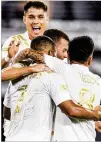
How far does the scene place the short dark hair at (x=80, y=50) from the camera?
4.45 feet

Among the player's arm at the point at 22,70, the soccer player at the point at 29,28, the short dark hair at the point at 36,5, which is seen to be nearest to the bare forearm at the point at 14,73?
the player's arm at the point at 22,70

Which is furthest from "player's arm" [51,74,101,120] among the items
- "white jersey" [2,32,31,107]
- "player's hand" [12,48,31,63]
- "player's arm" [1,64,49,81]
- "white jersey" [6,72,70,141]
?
"white jersey" [2,32,31,107]

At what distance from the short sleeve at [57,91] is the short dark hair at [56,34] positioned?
307 mm

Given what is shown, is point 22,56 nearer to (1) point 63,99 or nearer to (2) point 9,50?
(2) point 9,50

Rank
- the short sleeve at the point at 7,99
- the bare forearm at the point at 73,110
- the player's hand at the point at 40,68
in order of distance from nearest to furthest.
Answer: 1. the bare forearm at the point at 73,110
2. the player's hand at the point at 40,68
3. the short sleeve at the point at 7,99

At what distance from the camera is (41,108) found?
129cm

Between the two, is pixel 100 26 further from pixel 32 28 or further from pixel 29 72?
pixel 29 72

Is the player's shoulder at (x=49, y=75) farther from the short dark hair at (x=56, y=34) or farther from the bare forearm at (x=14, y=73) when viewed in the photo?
the short dark hair at (x=56, y=34)

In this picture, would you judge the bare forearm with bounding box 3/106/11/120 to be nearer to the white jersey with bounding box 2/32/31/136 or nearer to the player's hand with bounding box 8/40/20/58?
the white jersey with bounding box 2/32/31/136

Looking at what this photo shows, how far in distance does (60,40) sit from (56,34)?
40mm

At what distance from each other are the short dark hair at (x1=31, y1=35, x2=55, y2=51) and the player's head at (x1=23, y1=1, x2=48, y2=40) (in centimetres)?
12

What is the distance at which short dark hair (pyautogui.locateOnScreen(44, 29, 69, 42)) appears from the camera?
152cm

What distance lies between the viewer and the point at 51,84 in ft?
4.12

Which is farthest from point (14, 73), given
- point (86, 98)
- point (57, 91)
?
point (86, 98)
